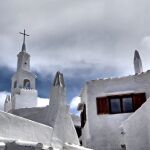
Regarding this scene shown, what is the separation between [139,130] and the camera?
68.6 feet

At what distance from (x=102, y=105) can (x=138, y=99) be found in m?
2.88

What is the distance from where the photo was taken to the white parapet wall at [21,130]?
1361cm

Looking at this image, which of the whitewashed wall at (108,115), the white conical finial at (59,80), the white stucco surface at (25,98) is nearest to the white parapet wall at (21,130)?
the white conical finial at (59,80)

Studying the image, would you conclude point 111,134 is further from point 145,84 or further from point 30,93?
point 30,93

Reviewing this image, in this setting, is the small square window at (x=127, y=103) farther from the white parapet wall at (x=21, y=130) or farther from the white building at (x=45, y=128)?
the white parapet wall at (x=21, y=130)

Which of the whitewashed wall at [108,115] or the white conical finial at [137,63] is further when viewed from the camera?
the white conical finial at [137,63]

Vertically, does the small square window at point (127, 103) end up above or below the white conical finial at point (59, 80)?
below

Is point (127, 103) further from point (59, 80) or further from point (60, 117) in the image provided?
point (60, 117)

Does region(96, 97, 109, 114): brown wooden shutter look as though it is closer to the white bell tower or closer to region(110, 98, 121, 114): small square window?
region(110, 98, 121, 114): small square window

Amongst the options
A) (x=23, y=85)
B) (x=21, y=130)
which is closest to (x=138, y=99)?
(x=21, y=130)

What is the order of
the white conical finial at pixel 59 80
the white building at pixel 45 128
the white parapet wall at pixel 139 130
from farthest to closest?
the white parapet wall at pixel 139 130
the white conical finial at pixel 59 80
the white building at pixel 45 128

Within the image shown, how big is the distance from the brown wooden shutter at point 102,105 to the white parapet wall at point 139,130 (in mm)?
3476

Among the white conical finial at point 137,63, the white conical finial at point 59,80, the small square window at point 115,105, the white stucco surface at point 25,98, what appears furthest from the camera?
the white stucco surface at point 25,98

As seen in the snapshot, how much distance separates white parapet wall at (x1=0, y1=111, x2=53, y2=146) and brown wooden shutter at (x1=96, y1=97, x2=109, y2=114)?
8.56 metres
